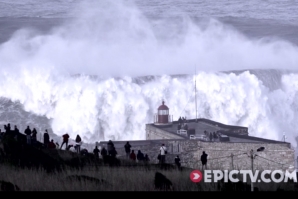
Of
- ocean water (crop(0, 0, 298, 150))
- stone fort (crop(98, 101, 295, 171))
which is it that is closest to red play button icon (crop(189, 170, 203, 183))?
stone fort (crop(98, 101, 295, 171))

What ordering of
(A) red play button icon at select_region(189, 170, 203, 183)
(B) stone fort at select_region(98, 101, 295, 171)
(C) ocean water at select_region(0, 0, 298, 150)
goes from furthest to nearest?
1. (C) ocean water at select_region(0, 0, 298, 150)
2. (B) stone fort at select_region(98, 101, 295, 171)
3. (A) red play button icon at select_region(189, 170, 203, 183)

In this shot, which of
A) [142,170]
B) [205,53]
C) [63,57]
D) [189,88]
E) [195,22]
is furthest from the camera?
[195,22]

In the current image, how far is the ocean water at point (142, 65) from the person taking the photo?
185ft

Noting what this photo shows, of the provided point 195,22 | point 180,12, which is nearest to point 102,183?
point 195,22

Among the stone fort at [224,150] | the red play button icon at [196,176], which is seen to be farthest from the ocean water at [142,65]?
the red play button icon at [196,176]

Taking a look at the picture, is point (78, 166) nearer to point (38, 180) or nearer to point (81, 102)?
point (38, 180)

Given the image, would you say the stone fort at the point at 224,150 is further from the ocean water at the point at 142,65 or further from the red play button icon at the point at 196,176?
the ocean water at the point at 142,65

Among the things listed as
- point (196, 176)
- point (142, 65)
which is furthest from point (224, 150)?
point (142, 65)

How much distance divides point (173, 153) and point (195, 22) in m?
70.6

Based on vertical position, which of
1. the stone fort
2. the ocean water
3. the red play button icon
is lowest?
the red play button icon

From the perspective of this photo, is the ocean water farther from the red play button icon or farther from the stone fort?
the red play button icon

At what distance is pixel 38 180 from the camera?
15.7 meters

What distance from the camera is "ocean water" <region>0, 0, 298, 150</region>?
185ft

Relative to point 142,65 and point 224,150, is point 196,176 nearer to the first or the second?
point 224,150
